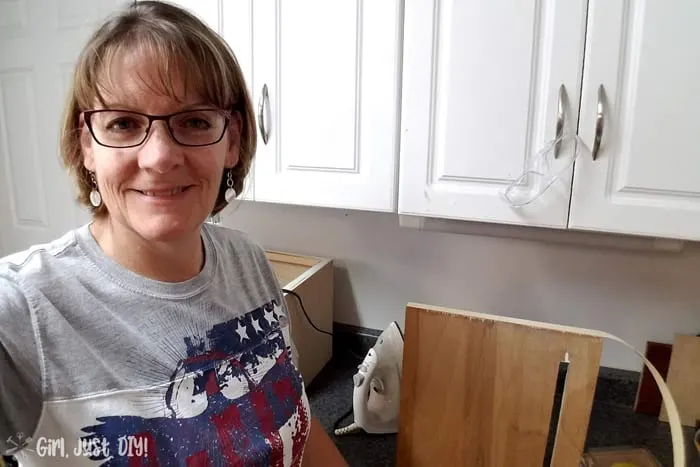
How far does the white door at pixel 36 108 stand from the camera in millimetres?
1883

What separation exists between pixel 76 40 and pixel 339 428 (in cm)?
161

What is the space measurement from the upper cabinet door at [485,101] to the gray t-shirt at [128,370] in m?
0.51

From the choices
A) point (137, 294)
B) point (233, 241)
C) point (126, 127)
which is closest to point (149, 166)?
point (126, 127)

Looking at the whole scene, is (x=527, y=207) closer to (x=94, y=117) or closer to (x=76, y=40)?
(x=94, y=117)

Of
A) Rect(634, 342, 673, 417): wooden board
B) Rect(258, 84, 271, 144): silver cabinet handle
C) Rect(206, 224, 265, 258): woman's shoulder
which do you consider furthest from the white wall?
Rect(206, 224, 265, 258): woman's shoulder

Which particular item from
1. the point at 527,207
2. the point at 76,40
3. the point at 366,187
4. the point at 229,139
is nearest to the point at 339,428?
the point at 366,187

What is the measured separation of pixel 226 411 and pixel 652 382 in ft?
3.67

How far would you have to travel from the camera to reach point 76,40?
187 centimetres

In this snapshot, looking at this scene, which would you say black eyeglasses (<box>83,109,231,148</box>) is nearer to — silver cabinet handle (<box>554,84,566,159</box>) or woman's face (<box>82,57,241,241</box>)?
woman's face (<box>82,57,241,241</box>)

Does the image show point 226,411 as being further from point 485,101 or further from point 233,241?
point 485,101

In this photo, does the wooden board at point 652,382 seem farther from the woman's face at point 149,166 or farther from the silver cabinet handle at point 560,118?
the woman's face at point 149,166

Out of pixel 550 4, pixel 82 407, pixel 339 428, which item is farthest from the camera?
pixel 339 428

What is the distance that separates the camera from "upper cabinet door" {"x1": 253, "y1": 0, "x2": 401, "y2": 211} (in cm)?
113

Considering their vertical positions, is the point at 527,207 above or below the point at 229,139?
below
